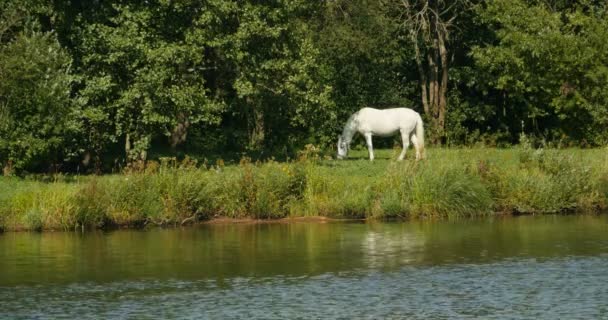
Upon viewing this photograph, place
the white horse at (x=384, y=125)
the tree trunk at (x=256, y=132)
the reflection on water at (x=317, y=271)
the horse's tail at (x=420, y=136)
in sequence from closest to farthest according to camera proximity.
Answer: the reflection on water at (x=317, y=271) → the horse's tail at (x=420, y=136) → the white horse at (x=384, y=125) → the tree trunk at (x=256, y=132)

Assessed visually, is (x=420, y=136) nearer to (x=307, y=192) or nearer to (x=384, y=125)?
(x=384, y=125)

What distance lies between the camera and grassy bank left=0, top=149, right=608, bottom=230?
95.7 feet

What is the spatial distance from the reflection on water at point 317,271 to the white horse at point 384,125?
30.6 ft

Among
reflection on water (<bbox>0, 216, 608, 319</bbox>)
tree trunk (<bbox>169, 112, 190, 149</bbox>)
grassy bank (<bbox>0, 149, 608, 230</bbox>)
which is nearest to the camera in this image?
reflection on water (<bbox>0, 216, 608, 319</bbox>)

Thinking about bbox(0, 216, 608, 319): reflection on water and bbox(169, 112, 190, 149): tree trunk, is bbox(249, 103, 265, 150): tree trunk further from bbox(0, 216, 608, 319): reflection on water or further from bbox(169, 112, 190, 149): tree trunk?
bbox(0, 216, 608, 319): reflection on water

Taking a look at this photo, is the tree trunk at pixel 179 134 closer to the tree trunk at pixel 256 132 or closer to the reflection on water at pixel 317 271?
the tree trunk at pixel 256 132

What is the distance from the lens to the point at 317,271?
74.8 ft

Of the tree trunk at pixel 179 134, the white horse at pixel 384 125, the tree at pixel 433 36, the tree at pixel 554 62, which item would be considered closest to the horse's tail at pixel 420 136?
the white horse at pixel 384 125

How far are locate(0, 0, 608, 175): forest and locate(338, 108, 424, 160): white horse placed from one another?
3.19 feet

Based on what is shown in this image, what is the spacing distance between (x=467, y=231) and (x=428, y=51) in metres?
21.9

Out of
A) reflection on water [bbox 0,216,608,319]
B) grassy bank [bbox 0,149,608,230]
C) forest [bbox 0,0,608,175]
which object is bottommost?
reflection on water [bbox 0,216,608,319]

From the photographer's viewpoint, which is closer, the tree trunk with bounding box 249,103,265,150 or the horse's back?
the horse's back

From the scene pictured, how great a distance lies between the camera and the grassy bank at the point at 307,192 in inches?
1148

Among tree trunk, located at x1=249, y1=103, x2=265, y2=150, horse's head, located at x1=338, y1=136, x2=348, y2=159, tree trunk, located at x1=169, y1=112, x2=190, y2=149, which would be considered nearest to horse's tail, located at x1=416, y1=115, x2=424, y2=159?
horse's head, located at x1=338, y1=136, x2=348, y2=159
